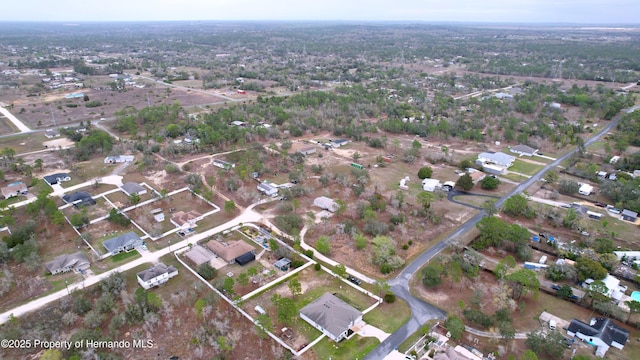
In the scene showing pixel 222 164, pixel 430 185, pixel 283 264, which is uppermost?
pixel 222 164

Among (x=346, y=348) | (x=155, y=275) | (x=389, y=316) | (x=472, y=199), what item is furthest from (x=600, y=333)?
(x=155, y=275)

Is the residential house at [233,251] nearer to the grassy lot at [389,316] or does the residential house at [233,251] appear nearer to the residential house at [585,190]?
the grassy lot at [389,316]

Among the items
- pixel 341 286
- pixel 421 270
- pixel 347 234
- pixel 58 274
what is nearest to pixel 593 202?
pixel 421 270

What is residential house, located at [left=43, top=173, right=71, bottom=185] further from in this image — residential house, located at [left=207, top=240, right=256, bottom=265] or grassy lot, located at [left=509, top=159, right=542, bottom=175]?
grassy lot, located at [left=509, top=159, right=542, bottom=175]

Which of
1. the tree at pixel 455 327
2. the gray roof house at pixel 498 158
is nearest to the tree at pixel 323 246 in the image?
the tree at pixel 455 327

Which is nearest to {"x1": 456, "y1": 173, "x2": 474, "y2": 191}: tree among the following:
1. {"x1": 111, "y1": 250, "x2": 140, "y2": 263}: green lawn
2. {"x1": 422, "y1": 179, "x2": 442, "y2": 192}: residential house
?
{"x1": 422, "y1": 179, "x2": 442, "y2": 192}: residential house

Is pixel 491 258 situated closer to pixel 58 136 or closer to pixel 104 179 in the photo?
pixel 104 179

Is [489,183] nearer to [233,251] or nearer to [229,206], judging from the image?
[229,206]
